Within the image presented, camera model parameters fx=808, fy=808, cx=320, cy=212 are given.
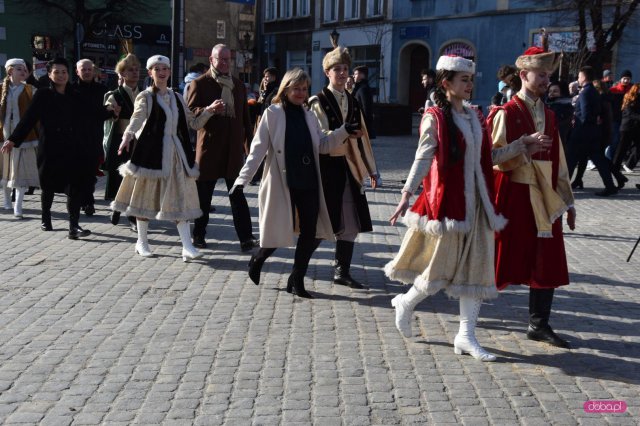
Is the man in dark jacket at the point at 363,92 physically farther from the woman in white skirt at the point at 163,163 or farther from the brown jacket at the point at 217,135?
the woman in white skirt at the point at 163,163

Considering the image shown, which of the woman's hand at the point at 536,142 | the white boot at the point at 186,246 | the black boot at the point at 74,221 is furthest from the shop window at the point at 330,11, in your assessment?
the woman's hand at the point at 536,142

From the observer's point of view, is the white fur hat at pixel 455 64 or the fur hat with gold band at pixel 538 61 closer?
the white fur hat at pixel 455 64

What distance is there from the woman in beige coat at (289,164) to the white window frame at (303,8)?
4281 centimetres

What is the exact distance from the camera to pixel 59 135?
918 cm

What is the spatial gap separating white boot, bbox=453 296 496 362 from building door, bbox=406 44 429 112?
3517 centimetres

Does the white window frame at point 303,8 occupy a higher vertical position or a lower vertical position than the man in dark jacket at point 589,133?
higher

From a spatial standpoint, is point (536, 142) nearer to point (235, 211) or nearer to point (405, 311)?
point (405, 311)

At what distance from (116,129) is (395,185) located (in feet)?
19.7

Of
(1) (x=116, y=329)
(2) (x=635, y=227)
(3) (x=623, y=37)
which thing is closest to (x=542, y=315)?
(1) (x=116, y=329)

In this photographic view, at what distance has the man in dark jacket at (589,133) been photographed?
1337cm

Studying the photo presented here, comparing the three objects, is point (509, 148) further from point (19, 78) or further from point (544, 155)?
point (19, 78)

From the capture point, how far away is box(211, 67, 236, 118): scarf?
28.0 ft

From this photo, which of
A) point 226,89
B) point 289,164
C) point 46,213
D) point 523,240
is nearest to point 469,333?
point 523,240

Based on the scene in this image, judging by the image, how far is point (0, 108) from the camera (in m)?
10.8
